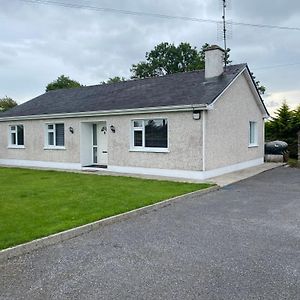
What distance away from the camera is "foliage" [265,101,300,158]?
21656 mm

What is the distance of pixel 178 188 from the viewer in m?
10.4

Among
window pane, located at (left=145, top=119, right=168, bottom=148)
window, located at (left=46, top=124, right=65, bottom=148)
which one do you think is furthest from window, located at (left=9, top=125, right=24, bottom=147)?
window pane, located at (left=145, top=119, right=168, bottom=148)

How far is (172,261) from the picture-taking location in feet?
15.5

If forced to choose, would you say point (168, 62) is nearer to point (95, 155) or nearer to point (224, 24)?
point (224, 24)

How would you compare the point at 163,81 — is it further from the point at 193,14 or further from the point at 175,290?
the point at 175,290

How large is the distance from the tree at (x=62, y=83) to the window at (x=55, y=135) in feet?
125

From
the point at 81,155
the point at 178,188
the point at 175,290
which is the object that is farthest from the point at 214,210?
the point at 81,155

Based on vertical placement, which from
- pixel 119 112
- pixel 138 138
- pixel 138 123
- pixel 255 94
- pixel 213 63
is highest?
pixel 213 63

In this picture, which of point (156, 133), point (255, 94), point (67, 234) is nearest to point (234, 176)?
point (156, 133)

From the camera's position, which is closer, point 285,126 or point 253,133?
point 253,133

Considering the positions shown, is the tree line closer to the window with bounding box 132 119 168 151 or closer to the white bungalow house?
the white bungalow house

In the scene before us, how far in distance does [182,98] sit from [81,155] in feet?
18.8

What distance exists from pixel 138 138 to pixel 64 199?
6205 millimetres

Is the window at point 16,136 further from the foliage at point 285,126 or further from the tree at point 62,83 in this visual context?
the tree at point 62,83
